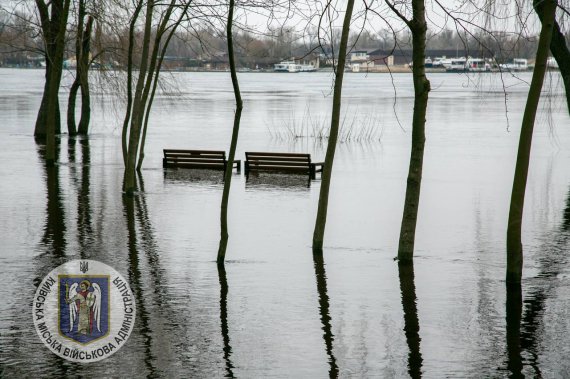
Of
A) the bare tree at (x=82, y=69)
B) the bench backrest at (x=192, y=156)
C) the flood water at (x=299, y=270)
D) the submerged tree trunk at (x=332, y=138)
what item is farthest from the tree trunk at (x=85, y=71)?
the submerged tree trunk at (x=332, y=138)

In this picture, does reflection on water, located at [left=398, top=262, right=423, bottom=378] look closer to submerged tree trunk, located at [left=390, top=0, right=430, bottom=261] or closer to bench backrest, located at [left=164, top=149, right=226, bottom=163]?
submerged tree trunk, located at [left=390, top=0, right=430, bottom=261]

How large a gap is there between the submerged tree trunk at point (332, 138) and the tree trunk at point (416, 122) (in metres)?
1.38

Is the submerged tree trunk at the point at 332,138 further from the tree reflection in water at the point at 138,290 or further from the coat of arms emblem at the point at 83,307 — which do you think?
the coat of arms emblem at the point at 83,307

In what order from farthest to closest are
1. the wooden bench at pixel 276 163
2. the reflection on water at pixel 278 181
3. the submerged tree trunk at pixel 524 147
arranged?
the wooden bench at pixel 276 163 < the reflection on water at pixel 278 181 < the submerged tree trunk at pixel 524 147

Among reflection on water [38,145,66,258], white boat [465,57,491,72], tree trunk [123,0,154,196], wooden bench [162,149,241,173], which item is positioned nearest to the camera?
white boat [465,57,491,72]

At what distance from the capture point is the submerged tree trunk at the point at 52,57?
1125 inches

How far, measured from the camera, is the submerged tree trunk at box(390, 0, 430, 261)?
46.0 feet

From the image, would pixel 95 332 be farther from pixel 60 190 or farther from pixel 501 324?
pixel 60 190

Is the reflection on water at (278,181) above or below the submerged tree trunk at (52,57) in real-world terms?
below

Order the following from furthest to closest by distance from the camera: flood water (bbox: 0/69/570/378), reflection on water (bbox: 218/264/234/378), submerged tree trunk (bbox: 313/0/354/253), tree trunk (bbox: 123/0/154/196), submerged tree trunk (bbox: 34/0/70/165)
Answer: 1. submerged tree trunk (bbox: 34/0/70/165)
2. tree trunk (bbox: 123/0/154/196)
3. submerged tree trunk (bbox: 313/0/354/253)
4. flood water (bbox: 0/69/570/378)
5. reflection on water (bbox: 218/264/234/378)

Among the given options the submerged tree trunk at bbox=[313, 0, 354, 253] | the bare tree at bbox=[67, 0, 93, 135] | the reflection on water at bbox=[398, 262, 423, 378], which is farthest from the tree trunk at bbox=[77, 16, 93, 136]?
the reflection on water at bbox=[398, 262, 423, 378]

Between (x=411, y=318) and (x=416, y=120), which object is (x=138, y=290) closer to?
(x=411, y=318)

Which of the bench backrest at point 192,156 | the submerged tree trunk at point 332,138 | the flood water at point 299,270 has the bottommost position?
the bench backrest at point 192,156

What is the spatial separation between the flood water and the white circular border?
15cm
